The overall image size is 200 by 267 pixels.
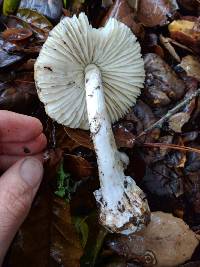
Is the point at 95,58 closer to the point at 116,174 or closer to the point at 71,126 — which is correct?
the point at 71,126

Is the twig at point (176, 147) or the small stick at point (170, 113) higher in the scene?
the small stick at point (170, 113)

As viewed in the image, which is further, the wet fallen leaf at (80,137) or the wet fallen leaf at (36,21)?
the wet fallen leaf at (36,21)

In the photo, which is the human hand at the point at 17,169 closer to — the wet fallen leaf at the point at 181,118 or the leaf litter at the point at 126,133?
the leaf litter at the point at 126,133

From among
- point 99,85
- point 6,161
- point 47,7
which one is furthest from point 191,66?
point 6,161

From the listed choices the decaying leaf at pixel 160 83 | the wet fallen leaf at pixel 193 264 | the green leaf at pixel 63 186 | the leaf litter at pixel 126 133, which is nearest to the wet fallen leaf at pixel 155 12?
the leaf litter at pixel 126 133

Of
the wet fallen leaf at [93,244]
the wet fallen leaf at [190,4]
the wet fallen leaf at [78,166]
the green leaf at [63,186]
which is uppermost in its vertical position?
the wet fallen leaf at [190,4]

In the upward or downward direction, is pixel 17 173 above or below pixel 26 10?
below

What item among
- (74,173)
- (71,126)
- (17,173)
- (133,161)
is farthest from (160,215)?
(17,173)

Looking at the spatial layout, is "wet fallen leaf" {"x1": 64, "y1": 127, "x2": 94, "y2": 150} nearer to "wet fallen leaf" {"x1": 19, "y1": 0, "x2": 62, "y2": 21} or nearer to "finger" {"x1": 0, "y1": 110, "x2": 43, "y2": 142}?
"finger" {"x1": 0, "y1": 110, "x2": 43, "y2": 142}

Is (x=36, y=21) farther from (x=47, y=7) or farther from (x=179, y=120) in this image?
(x=179, y=120)
